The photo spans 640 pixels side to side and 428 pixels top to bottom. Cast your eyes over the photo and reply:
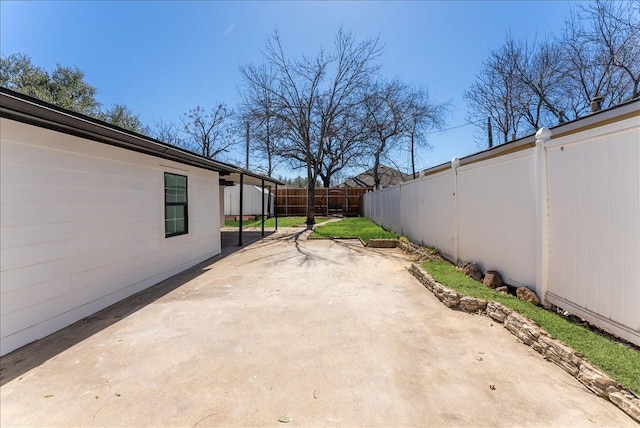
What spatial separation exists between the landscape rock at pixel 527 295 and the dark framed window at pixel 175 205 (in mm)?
5955

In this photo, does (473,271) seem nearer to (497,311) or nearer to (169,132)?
(497,311)

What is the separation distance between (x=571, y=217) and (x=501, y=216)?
1.33m

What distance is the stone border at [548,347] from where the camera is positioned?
1924 mm

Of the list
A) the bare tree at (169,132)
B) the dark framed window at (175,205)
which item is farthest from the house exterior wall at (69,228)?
the bare tree at (169,132)

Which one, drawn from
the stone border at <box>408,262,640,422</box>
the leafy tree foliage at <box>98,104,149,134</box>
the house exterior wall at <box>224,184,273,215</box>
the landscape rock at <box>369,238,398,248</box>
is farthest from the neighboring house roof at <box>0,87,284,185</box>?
the leafy tree foliage at <box>98,104,149,134</box>

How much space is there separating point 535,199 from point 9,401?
5285 mm

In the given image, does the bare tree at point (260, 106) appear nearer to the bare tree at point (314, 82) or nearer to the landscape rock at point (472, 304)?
the bare tree at point (314, 82)

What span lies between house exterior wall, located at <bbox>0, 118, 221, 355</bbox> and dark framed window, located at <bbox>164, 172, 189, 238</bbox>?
0.24m

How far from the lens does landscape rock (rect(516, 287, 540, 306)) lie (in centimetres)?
349

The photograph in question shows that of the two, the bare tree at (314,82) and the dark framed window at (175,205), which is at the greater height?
the bare tree at (314,82)

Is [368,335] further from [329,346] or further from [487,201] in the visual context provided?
[487,201]

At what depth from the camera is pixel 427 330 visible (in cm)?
324

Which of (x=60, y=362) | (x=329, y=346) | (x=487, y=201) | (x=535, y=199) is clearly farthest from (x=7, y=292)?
(x=487, y=201)

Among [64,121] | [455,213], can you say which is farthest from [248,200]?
[64,121]
